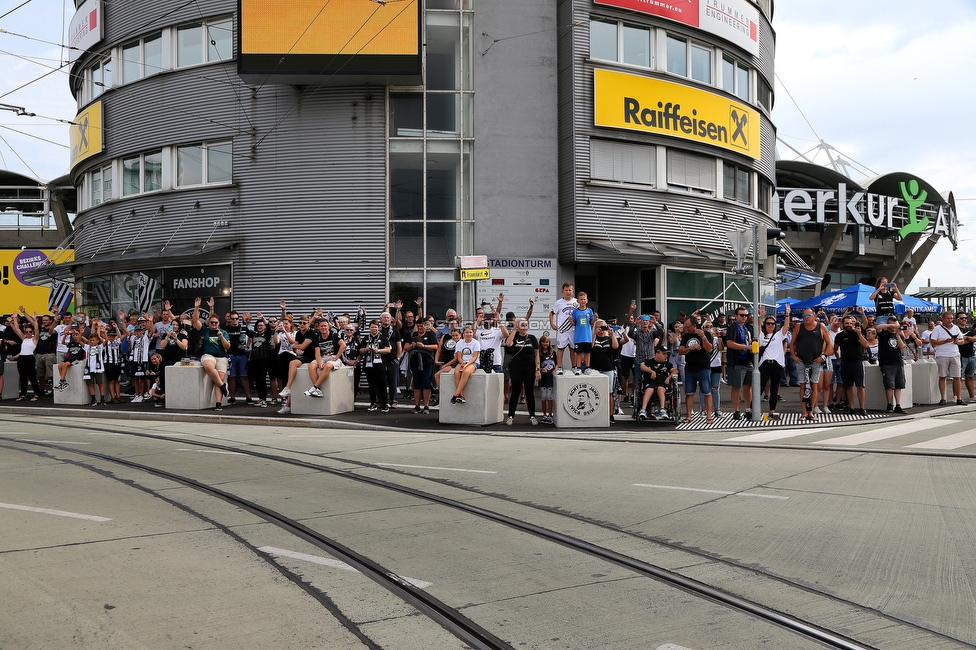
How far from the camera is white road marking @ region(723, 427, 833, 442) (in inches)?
485

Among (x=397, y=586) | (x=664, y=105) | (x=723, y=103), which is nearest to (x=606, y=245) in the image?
(x=664, y=105)

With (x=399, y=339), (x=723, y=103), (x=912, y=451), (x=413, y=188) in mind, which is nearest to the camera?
(x=912, y=451)

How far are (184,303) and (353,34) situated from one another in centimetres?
922

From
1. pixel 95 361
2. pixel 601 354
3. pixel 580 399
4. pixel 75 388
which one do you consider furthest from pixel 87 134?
pixel 580 399

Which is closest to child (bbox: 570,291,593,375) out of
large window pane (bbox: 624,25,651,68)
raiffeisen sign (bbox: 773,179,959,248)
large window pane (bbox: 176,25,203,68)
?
large window pane (bbox: 624,25,651,68)

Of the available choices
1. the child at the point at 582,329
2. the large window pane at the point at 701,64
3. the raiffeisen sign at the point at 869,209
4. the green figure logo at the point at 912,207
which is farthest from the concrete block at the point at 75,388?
the green figure logo at the point at 912,207

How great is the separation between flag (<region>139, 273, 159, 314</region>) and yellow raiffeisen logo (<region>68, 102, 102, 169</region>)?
5.06 meters

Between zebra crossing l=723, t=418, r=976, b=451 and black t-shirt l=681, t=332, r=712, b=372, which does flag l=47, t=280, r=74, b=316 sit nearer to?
black t-shirt l=681, t=332, r=712, b=372

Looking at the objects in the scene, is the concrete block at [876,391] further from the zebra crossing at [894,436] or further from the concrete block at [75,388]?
the concrete block at [75,388]

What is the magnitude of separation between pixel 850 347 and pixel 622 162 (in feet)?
36.7

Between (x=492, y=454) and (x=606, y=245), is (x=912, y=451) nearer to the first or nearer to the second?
(x=492, y=454)

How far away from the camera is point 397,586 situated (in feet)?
16.3

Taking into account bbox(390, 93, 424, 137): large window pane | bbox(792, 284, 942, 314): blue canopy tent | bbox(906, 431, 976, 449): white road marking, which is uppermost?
bbox(390, 93, 424, 137): large window pane

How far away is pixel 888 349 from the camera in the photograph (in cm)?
1545
